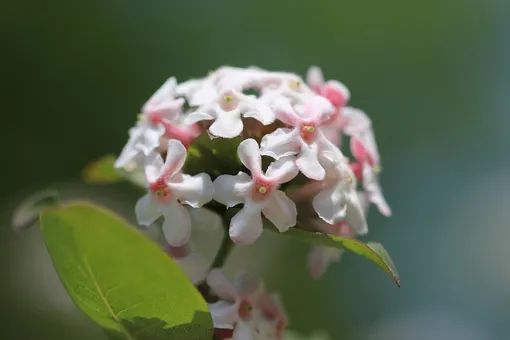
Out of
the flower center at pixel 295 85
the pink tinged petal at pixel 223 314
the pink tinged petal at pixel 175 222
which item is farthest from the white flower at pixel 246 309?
the flower center at pixel 295 85

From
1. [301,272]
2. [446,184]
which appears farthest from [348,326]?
[446,184]

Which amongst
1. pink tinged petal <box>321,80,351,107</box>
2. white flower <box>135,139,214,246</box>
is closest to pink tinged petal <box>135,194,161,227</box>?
white flower <box>135,139,214,246</box>

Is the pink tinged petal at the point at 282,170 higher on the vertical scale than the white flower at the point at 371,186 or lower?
higher

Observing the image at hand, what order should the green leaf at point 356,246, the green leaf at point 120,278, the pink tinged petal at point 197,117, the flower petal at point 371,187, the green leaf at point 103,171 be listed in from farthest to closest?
the green leaf at point 103,171
the flower petal at point 371,187
the pink tinged petal at point 197,117
the green leaf at point 356,246
the green leaf at point 120,278

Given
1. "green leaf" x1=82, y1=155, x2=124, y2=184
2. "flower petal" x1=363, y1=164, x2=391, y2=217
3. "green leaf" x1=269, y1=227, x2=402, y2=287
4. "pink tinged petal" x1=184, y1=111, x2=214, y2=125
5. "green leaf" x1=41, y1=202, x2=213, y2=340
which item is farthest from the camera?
"green leaf" x1=82, y1=155, x2=124, y2=184

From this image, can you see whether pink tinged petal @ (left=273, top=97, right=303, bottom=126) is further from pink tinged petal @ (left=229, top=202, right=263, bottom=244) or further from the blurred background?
the blurred background

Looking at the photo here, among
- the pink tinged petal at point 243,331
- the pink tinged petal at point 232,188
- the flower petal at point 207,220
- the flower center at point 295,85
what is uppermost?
the flower center at point 295,85

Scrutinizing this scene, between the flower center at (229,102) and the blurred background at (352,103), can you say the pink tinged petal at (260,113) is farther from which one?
the blurred background at (352,103)
